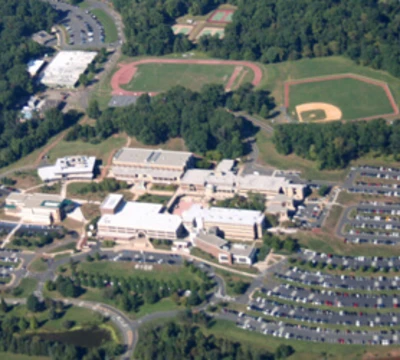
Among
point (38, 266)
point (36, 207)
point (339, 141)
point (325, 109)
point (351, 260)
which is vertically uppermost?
point (339, 141)

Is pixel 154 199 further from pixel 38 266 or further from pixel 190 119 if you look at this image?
pixel 38 266

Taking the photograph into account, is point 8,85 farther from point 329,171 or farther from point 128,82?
point 329,171

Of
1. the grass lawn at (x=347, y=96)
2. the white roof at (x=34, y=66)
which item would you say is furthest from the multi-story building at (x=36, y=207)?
the grass lawn at (x=347, y=96)

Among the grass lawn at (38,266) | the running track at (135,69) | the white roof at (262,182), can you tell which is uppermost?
the white roof at (262,182)

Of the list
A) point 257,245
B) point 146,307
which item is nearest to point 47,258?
point 146,307

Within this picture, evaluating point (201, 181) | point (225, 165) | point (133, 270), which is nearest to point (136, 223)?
point (133, 270)

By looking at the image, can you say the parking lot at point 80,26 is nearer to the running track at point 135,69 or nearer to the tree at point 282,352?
the running track at point 135,69
